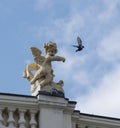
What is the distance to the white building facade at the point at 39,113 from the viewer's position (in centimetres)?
1795

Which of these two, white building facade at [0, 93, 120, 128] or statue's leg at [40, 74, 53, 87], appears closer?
white building facade at [0, 93, 120, 128]

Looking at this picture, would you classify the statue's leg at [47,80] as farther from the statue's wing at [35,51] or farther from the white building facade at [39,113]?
the statue's wing at [35,51]

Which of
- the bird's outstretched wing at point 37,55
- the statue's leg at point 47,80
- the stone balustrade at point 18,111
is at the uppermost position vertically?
the bird's outstretched wing at point 37,55

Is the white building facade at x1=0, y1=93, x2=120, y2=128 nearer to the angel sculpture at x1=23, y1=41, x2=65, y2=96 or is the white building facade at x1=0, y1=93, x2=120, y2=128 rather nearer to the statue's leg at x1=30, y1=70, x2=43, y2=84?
the angel sculpture at x1=23, y1=41, x2=65, y2=96

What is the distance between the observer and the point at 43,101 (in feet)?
60.0

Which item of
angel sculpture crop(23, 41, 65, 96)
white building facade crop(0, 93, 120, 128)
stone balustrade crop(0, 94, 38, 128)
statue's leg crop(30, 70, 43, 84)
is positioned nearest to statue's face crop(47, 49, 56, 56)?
angel sculpture crop(23, 41, 65, 96)

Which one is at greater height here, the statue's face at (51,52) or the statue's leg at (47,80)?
the statue's face at (51,52)

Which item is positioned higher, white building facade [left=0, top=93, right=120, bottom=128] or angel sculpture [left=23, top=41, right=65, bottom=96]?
angel sculpture [left=23, top=41, right=65, bottom=96]

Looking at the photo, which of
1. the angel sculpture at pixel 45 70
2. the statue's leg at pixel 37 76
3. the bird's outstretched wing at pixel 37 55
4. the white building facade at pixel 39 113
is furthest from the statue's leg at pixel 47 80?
the bird's outstretched wing at pixel 37 55

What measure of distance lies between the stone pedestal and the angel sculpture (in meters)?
0.35

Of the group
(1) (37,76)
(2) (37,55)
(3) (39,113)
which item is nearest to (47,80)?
(1) (37,76)

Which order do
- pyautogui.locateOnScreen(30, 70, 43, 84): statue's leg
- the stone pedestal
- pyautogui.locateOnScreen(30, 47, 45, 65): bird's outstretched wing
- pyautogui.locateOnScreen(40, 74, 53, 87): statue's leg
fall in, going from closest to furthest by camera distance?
the stone pedestal, pyautogui.locateOnScreen(40, 74, 53, 87): statue's leg, pyautogui.locateOnScreen(30, 70, 43, 84): statue's leg, pyautogui.locateOnScreen(30, 47, 45, 65): bird's outstretched wing

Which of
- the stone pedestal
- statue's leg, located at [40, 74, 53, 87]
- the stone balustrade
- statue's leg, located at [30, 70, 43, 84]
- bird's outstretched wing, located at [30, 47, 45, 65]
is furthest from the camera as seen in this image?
bird's outstretched wing, located at [30, 47, 45, 65]

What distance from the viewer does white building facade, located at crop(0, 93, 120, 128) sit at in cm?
1795
